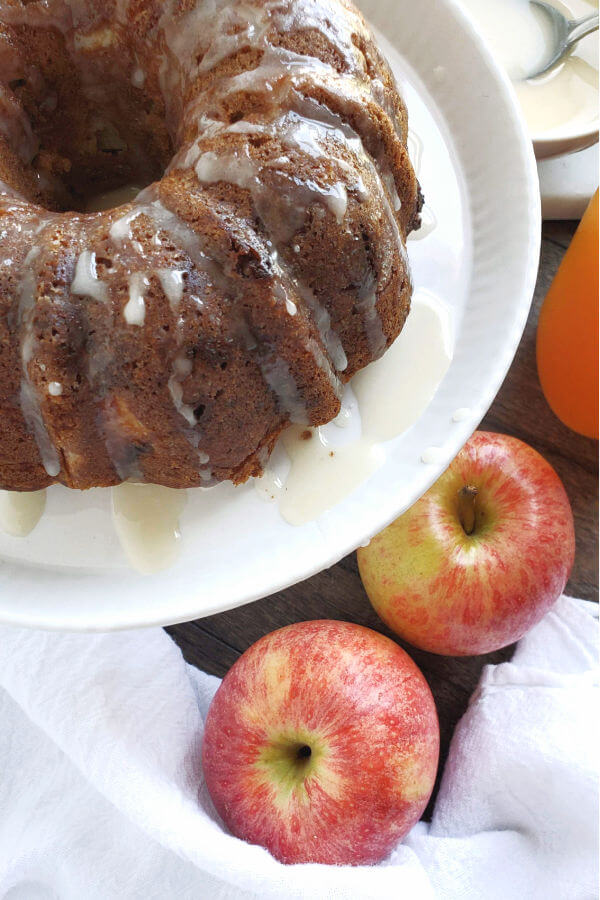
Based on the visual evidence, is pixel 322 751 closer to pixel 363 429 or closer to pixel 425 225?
pixel 363 429

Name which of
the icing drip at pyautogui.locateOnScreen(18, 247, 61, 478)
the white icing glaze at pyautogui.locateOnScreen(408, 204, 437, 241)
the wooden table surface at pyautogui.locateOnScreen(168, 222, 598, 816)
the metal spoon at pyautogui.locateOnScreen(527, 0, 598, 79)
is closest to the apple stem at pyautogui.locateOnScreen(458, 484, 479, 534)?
the wooden table surface at pyautogui.locateOnScreen(168, 222, 598, 816)

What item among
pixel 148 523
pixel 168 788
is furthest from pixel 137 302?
pixel 168 788

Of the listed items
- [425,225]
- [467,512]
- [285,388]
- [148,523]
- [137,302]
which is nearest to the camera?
[137,302]

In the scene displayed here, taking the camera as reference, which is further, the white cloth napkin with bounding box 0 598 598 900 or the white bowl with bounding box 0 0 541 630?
the white cloth napkin with bounding box 0 598 598 900

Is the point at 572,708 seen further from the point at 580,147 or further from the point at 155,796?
the point at 580,147

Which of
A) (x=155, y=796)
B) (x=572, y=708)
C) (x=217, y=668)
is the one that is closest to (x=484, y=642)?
(x=572, y=708)

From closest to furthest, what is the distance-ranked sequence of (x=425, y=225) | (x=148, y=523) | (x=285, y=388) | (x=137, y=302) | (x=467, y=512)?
(x=137, y=302) < (x=285, y=388) < (x=148, y=523) < (x=425, y=225) < (x=467, y=512)

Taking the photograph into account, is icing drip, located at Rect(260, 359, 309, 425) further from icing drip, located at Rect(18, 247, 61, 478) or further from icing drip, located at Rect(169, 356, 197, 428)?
icing drip, located at Rect(18, 247, 61, 478)

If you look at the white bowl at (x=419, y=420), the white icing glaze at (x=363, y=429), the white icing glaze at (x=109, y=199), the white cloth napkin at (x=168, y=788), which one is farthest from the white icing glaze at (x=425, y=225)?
the white cloth napkin at (x=168, y=788)
